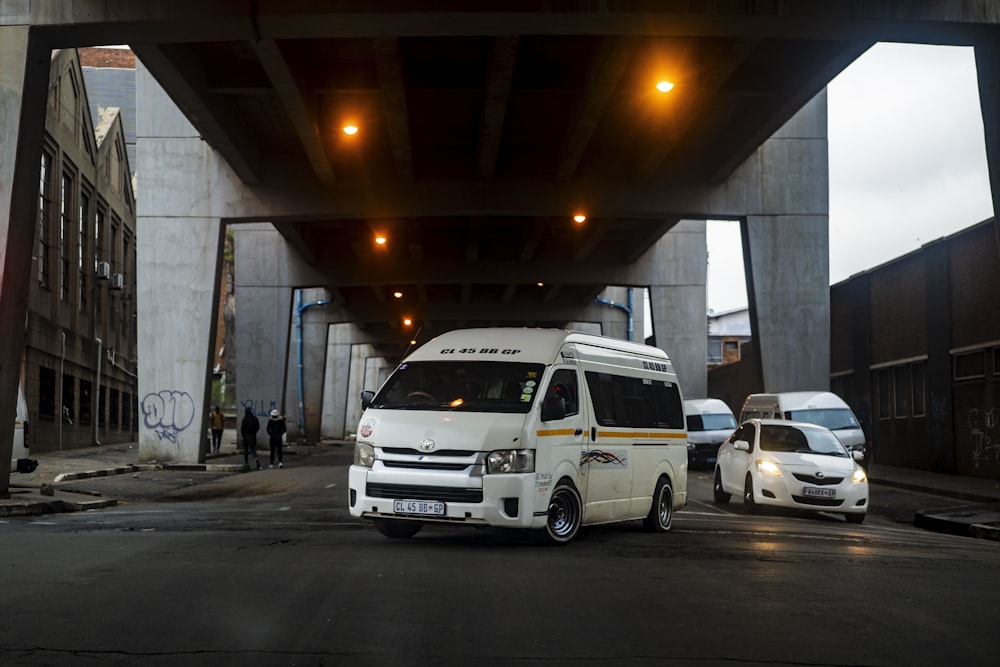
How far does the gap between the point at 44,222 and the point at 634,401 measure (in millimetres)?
30683

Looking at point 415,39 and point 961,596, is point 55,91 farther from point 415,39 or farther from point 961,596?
point 961,596

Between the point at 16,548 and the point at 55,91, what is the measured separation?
1304 inches

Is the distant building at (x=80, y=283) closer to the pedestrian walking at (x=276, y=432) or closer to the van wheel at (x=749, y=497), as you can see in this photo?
the pedestrian walking at (x=276, y=432)

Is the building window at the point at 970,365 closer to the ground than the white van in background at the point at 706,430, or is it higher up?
higher up

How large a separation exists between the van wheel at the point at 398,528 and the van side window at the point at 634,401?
246 cm

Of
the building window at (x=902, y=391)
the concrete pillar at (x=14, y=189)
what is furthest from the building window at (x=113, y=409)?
the concrete pillar at (x=14, y=189)

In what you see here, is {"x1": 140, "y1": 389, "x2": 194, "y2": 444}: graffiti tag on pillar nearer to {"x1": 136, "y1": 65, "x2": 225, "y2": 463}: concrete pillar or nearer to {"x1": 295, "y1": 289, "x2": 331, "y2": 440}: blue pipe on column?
{"x1": 136, "y1": 65, "x2": 225, "y2": 463}: concrete pillar

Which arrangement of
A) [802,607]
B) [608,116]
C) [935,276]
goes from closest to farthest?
1. [802,607]
2. [608,116]
3. [935,276]

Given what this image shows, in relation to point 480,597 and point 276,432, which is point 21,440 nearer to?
point 276,432

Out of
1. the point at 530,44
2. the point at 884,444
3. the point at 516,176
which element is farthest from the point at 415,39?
the point at 884,444

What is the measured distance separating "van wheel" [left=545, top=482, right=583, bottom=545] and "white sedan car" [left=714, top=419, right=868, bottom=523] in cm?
711

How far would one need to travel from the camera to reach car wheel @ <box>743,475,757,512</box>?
19703mm

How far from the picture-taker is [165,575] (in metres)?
9.45

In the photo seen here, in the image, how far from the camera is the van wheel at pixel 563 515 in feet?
40.2
